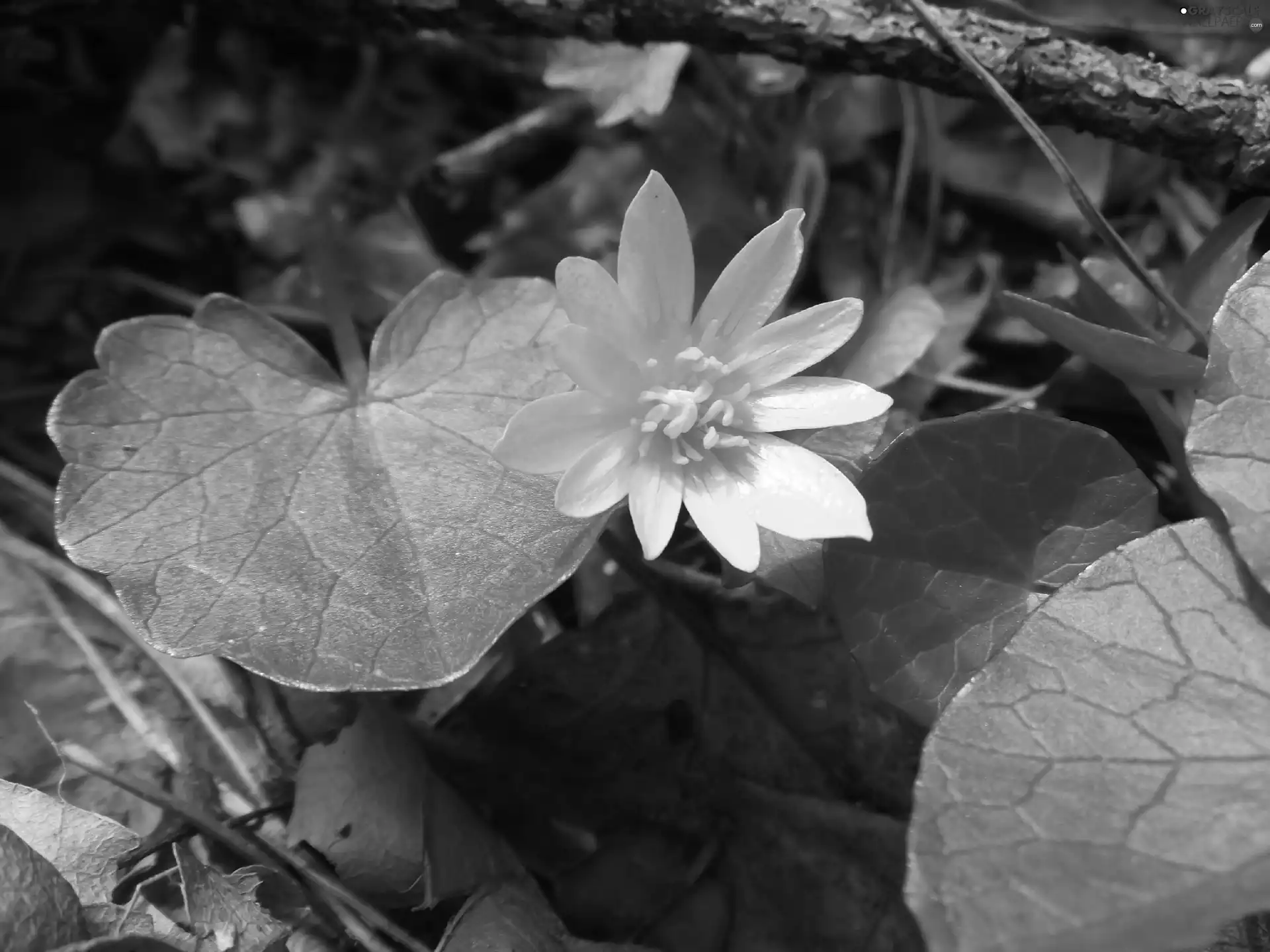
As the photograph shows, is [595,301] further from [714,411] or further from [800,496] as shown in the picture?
[800,496]

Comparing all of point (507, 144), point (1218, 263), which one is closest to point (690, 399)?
point (1218, 263)

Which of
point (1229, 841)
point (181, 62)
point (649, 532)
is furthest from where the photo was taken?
point (181, 62)

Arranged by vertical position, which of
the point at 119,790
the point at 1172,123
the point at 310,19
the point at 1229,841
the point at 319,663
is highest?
the point at 1172,123

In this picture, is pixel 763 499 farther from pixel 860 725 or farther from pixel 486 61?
pixel 486 61

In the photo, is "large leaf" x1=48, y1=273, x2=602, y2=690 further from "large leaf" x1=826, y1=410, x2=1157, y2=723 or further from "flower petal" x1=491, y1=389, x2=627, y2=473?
"large leaf" x1=826, y1=410, x2=1157, y2=723

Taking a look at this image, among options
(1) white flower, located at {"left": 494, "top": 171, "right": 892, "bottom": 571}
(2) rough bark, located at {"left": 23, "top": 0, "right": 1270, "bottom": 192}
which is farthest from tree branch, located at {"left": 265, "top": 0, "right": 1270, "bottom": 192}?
(1) white flower, located at {"left": 494, "top": 171, "right": 892, "bottom": 571}

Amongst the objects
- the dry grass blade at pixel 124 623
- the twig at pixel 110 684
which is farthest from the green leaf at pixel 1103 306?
the twig at pixel 110 684

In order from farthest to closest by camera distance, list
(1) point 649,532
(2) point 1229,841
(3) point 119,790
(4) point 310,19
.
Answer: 1. (4) point 310,19
2. (3) point 119,790
3. (1) point 649,532
4. (2) point 1229,841

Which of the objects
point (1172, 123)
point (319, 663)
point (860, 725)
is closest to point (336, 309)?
point (319, 663)
